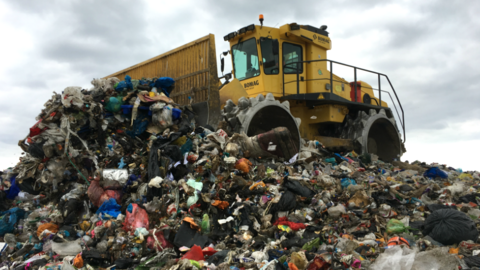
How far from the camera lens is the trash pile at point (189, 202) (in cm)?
313

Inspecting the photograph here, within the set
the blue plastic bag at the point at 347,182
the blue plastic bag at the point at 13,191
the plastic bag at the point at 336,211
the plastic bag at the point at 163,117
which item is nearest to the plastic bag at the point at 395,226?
the plastic bag at the point at 336,211

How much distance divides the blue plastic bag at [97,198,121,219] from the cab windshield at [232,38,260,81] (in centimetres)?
367

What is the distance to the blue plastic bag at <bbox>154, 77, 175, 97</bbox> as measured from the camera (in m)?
5.75

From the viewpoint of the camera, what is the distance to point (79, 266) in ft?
11.0

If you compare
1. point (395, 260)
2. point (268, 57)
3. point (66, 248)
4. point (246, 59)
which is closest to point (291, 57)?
point (268, 57)

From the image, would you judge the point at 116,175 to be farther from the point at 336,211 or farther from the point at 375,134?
the point at 375,134

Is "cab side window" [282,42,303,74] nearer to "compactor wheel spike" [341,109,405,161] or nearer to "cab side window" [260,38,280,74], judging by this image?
Answer: "cab side window" [260,38,280,74]

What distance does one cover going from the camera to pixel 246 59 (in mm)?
6805

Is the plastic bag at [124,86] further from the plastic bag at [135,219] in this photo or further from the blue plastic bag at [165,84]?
the plastic bag at [135,219]

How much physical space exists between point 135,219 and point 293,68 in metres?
4.54

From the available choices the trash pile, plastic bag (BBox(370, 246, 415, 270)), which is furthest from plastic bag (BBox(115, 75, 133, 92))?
plastic bag (BBox(370, 246, 415, 270))

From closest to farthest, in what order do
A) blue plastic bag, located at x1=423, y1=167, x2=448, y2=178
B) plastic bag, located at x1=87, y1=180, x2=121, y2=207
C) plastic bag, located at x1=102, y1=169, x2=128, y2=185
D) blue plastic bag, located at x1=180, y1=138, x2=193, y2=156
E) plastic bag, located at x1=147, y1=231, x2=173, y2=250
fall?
plastic bag, located at x1=147, y1=231, x2=173, y2=250 → plastic bag, located at x1=87, y1=180, x2=121, y2=207 → plastic bag, located at x1=102, y1=169, x2=128, y2=185 → blue plastic bag, located at x1=180, y1=138, x2=193, y2=156 → blue plastic bag, located at x1=423, y1=167, x2=448, y2=178

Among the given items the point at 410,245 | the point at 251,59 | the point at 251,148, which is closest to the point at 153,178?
the point at 251,148

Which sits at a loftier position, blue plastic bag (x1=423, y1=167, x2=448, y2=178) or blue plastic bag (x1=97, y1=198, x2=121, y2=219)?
blue plastic bag (x1=423, y1=167, x2=448, y2=178)
